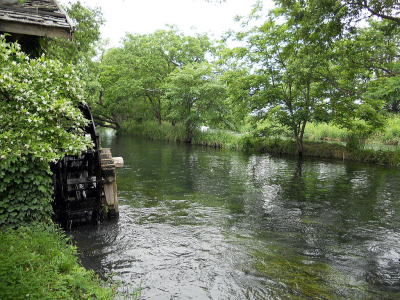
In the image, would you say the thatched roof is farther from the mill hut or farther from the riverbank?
the riverbank

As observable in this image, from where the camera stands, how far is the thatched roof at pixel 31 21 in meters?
6.37

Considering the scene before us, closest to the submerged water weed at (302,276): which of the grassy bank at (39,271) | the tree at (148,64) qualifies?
the grassy bank at (39,271)

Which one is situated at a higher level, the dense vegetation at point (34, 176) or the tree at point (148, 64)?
the tree at point (148, 64)

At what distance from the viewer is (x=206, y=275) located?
543cm

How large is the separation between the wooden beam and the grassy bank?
13.5ft

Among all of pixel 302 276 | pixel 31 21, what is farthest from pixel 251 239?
pixel 31 21

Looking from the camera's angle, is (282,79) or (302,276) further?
(282,79)

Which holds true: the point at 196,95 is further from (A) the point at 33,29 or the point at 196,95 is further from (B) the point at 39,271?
→ (B) the point at 39,271

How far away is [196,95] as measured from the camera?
30.3 m

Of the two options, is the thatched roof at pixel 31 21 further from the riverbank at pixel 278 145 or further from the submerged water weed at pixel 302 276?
the riverbank at pixel 278 145

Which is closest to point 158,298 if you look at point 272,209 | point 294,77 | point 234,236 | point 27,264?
point 27,264

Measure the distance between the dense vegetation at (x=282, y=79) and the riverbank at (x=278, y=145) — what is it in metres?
0.38

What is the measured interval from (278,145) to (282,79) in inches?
Answer: 223

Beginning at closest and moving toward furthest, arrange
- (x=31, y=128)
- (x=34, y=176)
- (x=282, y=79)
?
1. (x=31, y=128)
2. (x=34, y=176)
3. (x=282, y=79)
